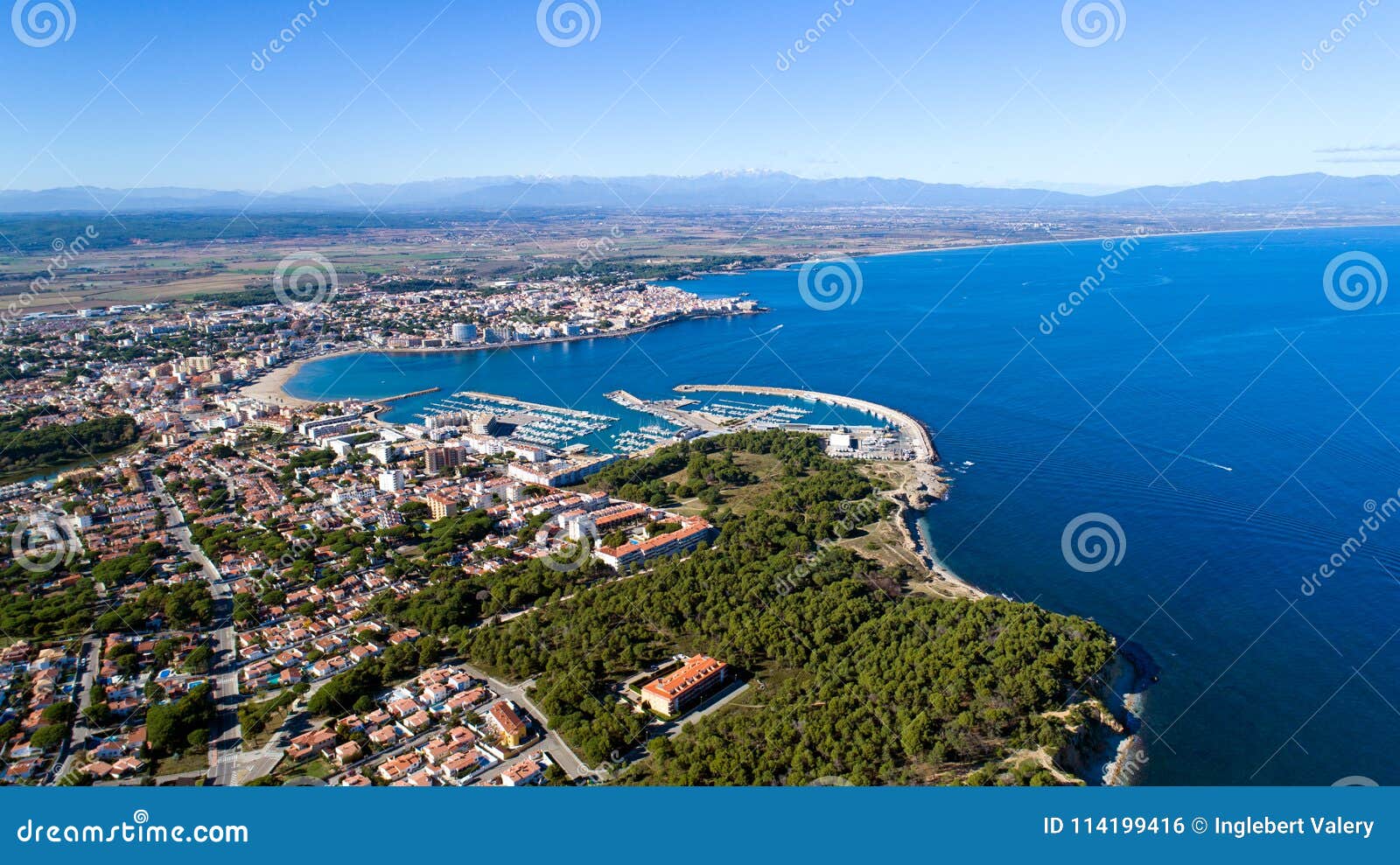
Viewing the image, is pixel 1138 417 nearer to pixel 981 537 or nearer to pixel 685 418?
pixel 981 537

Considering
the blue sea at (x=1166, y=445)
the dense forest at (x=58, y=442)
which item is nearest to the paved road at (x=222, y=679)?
the dense forest at (x=58, y=442)

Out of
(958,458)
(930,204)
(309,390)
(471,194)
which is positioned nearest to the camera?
(958,458)

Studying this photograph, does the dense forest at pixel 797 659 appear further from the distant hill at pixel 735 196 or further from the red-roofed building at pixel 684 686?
the distant hill at pixel 735 196

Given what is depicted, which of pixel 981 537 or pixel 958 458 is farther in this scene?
pixel 958 458

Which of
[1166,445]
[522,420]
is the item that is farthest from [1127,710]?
[522,420]

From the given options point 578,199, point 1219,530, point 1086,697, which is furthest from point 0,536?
point 578,199

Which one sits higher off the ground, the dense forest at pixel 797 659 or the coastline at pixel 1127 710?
the dense forest at pixel 797 659

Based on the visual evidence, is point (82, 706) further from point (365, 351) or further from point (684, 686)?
point (365, 351)
